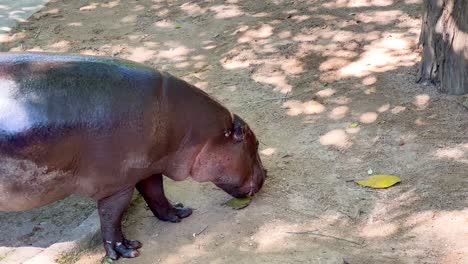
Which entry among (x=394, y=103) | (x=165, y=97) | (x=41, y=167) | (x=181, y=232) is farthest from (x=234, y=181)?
(x=394, y=103)

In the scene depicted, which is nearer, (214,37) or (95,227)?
(95,227)

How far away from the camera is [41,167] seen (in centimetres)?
344

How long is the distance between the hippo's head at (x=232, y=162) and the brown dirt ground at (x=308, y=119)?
0.55 ft

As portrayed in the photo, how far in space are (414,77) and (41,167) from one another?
3.37m

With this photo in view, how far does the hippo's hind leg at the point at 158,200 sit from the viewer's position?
4145mm

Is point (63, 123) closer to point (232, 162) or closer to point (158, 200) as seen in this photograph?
point (158, 200)

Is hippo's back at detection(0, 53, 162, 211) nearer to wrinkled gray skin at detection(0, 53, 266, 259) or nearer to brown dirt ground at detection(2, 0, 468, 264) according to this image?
wrinkled gray skin at detection(0, 53, 266, 259)

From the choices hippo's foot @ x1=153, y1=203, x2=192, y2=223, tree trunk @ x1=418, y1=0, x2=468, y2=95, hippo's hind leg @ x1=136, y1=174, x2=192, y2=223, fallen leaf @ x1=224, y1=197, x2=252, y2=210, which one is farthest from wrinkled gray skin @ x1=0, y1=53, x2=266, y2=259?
tree trunk @ x1=418, y1=0, x2=468, y2=95

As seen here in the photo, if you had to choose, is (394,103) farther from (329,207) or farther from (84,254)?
(84,254)

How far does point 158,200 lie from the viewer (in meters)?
4.18

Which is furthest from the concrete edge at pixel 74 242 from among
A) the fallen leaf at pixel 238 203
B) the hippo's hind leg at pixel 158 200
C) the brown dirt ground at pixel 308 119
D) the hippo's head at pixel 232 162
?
the fallen leaf at pixel 238 203

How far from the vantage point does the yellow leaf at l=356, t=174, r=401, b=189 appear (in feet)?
14.3

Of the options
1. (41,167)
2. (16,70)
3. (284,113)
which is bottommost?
(284,113)

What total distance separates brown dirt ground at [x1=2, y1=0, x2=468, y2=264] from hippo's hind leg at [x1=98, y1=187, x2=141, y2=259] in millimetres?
106
